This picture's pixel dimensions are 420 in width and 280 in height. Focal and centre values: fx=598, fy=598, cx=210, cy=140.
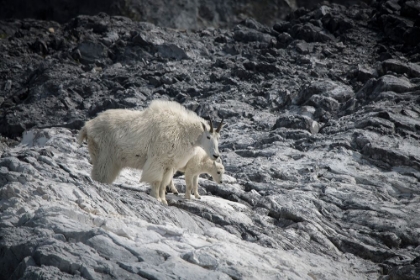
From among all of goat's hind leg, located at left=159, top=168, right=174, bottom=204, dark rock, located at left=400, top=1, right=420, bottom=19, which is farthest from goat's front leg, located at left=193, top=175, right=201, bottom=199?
dark rock, located at left=400, top=1, right=420, bottom=19

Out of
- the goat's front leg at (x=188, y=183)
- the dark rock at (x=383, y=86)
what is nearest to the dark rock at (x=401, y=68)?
the dark rock at (x=383, y=86)

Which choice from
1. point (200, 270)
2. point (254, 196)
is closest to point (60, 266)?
point (200, 270)

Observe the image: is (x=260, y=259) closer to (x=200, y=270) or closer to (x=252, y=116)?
(x=200, y=270)

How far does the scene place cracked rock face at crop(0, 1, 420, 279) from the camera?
10.3 m

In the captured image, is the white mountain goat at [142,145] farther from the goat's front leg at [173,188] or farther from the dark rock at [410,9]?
the dark rock at [410,9]

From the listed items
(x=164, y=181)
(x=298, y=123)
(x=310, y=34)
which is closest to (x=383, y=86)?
(x=298, y=123)

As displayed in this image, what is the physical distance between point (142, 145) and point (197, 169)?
73.1 inches

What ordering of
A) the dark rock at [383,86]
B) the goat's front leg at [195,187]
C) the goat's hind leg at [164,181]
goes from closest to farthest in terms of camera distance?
the goat's hind leg at [164,181], the goat's front leg at [195,187], the dark rock at [383,86]

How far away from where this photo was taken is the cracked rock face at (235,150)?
33.8ft

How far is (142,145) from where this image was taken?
14195 millimetres

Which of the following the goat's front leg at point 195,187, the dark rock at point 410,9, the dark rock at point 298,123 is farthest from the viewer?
the dark rock at point 410,9

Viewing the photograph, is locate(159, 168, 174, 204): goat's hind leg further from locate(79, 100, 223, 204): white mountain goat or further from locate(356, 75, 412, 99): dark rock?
locate(356, 75, 412, 99): dark rock

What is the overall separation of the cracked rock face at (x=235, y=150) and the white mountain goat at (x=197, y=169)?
0.39 metres

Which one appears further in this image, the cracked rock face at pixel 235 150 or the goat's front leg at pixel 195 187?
the goat's front leg at pixel 195 187
